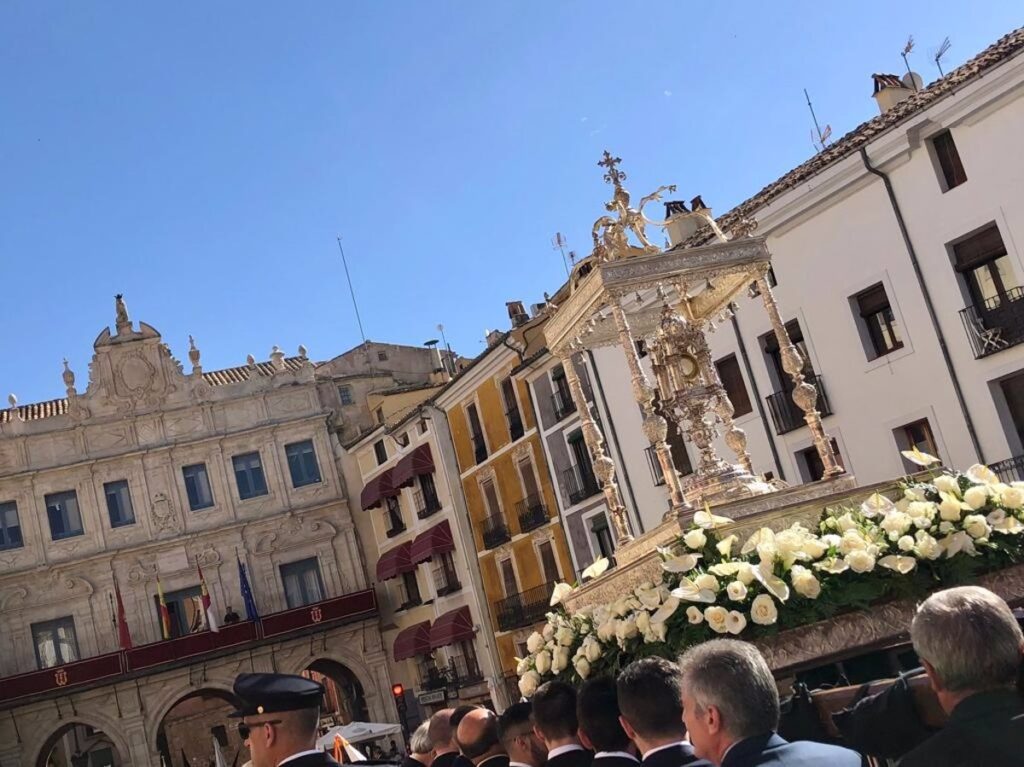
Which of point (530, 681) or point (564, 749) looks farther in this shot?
point (530, 681)

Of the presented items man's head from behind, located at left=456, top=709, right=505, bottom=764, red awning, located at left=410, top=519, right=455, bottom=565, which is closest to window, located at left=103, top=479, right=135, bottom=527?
red awning, located at left=410, top=519, right=455, bottom=565

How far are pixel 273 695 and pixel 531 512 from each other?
93.0 feet

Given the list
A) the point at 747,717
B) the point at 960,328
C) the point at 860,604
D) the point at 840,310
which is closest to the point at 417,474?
the point at 840,310

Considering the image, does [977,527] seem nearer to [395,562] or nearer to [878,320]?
[878,320]

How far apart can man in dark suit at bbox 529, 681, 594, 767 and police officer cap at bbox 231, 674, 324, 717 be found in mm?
1007

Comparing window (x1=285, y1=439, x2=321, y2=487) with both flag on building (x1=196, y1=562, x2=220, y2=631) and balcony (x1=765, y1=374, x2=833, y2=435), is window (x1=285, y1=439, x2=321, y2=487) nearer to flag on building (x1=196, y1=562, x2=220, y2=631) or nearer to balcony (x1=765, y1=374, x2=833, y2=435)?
flag on building (x1=196, y1=562, x2=220, y2=631)

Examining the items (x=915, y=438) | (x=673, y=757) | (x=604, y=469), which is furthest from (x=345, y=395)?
(x=673, y=757)

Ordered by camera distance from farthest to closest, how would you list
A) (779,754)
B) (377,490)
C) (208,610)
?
(377,490), (208,610), (779,754)

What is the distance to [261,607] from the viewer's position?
126 ft

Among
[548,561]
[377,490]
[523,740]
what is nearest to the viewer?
[523,740]

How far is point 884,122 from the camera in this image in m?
19.9

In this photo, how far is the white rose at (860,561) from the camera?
6078 millimetres

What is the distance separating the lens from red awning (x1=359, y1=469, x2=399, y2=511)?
3759cm

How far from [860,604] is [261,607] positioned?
3419 centimetres
